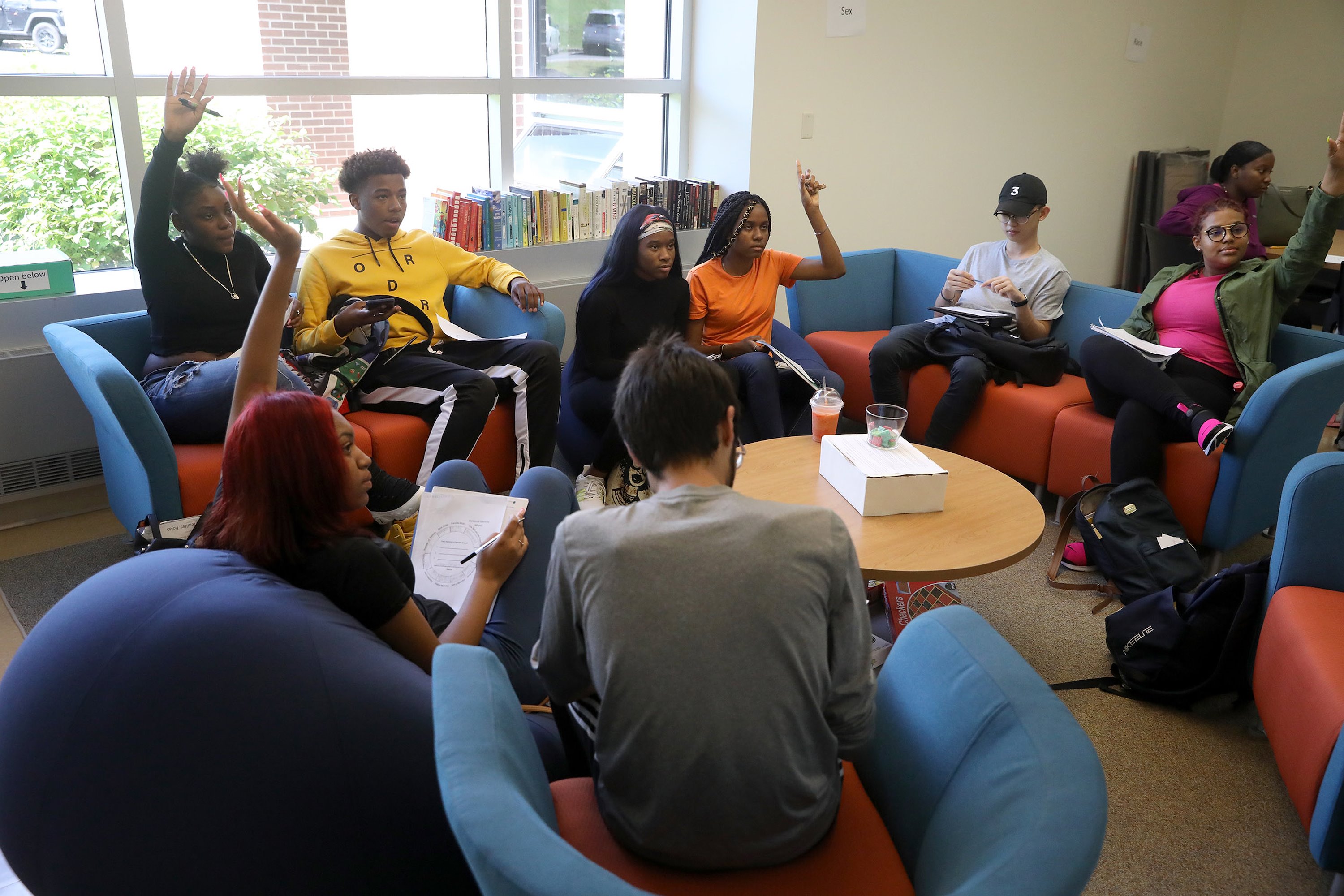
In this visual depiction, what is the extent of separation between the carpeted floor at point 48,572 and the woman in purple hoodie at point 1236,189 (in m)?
4.24

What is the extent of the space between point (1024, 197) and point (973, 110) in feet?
6.17

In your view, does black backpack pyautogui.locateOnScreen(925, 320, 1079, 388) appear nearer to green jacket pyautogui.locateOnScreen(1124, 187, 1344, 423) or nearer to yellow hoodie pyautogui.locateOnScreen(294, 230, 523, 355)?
green jacket pyautogui.locateOnScreen(1124, 187, 1344, 423)

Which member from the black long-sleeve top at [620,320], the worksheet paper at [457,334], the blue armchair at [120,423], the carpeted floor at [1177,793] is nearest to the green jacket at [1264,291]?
the carpeted floor at [1177,793]

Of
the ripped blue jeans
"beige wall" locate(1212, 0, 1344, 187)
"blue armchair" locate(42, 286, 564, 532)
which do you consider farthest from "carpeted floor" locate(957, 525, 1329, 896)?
"beige wall" locate(1212, 0, 1344, 187)

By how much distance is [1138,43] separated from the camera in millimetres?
6008

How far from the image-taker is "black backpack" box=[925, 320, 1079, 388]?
11.7ft

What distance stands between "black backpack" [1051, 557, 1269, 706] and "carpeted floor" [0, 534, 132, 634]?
2780 mm

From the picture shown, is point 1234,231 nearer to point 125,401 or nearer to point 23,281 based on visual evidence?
point 125,401

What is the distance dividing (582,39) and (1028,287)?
2277 millimetres

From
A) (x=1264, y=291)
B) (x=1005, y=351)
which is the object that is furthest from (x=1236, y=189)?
(x=1005, y=351)

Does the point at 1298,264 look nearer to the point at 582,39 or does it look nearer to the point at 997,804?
the point at 997,804

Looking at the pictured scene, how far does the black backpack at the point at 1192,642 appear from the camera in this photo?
7.47ft

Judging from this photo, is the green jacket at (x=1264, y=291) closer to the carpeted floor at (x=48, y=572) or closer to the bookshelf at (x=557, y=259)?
the bookshelf at (x=557, y=259)

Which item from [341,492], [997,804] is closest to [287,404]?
[341,492]
